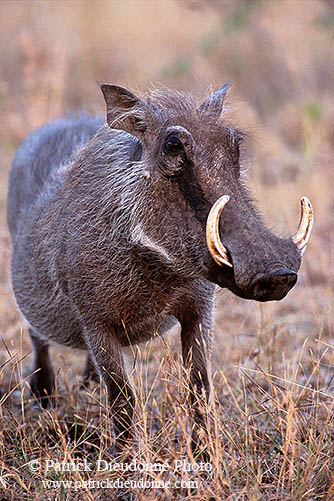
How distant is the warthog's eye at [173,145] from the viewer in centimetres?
297

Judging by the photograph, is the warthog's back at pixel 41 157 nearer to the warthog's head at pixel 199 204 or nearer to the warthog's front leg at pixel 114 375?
the warthog's head at pixel 199 204

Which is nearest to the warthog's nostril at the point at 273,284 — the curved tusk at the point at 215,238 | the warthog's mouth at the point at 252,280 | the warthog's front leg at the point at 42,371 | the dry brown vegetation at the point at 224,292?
the warthog's mouth at the point at 252,280

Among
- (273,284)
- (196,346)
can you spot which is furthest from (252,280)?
(196,346)

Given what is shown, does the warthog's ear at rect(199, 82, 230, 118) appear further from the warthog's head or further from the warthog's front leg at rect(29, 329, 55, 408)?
the warthog's front leg at rect(29, 329, 55, 408)

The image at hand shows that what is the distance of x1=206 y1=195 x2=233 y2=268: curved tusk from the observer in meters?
2.72

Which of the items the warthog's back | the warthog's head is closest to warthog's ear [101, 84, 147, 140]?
the warthog's head

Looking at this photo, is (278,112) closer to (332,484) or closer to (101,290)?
(101,290)

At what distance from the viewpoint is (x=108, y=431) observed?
3250 mm

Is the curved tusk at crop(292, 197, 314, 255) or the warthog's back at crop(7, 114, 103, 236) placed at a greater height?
the warthog's back at crop(7, 114, 103, 236)

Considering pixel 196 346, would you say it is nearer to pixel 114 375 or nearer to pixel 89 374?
pixel 114 375

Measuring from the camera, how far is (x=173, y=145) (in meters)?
2.98

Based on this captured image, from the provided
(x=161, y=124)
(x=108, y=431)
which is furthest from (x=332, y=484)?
(x=161, y=124)

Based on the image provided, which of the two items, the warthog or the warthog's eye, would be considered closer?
the warthog

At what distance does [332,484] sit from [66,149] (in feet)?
9.10
